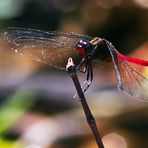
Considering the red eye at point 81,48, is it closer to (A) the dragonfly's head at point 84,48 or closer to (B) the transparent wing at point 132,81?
(A) the dragonfly's head at point 84,48

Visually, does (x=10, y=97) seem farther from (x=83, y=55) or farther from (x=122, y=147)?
(x=83, y=55)

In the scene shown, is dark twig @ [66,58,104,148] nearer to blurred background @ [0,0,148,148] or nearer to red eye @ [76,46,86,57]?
red eye @ [76,46,86,57]

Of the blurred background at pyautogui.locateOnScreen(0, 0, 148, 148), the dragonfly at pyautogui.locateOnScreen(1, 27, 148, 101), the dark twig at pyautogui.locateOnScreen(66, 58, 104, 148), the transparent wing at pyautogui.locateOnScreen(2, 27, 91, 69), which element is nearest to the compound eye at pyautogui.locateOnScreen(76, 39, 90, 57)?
the dragonfly at pyautogui.locateOnScreen(1, 27, 148, 101)

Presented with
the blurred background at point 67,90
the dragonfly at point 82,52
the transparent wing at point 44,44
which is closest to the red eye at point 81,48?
the dragonfly at point 82,52

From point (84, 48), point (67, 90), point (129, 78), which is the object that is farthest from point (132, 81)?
point (67, 90)

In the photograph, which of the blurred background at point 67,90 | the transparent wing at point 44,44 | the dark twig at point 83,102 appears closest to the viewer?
the dark twig at point 83,102

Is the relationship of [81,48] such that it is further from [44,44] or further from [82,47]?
[44,44]

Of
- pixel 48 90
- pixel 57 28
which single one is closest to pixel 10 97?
pixel 48 90
